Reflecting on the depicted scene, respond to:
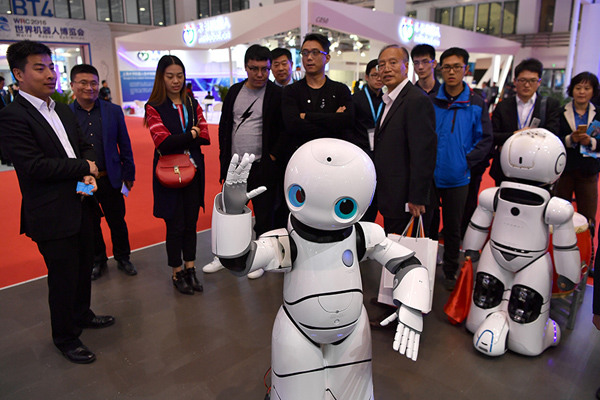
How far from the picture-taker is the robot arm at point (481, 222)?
258cm

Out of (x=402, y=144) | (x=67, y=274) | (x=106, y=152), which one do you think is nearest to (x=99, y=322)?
(x=67, y=274)

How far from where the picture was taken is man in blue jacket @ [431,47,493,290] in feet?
9.87

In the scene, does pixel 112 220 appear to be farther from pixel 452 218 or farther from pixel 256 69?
pixel 452 218

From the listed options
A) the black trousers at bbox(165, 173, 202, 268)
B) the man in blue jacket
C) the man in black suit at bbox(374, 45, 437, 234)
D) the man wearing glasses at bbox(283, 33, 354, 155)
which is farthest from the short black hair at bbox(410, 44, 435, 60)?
the black trousers at bbox(165, 173, 202, 268)

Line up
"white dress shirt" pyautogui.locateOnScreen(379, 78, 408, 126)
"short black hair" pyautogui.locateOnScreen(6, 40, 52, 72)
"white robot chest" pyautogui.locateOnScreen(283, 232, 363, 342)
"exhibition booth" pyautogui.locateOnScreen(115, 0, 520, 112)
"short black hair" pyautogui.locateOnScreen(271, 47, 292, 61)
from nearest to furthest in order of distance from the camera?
"white robot chest" pyautogui.locateOnScreen(283, 232, 363, 342) < "short black hair" pyautogui.locateOnScreen(6, 40, 52, 72) < "white dress shirt" pyautogui.locateOnScreen(379, 78, 408, 126) < "short black hair" pyautogui.locateOnScreen(271, 47, 292, 61) < "exhibition booth" pyautogui.locateOnScreen(115, 0, 520, 112)

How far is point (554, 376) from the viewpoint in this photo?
2.27 m

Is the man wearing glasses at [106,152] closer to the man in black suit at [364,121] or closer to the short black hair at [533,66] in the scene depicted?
the man in black suit at [364,121]

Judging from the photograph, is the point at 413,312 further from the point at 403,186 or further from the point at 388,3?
the point at 388,3

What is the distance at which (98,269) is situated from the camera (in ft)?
11.3

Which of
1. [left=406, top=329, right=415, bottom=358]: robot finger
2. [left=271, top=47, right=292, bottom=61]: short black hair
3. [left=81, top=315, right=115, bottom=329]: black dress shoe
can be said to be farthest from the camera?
[left=271, top=47, right=292, bottom=61]: short black hair

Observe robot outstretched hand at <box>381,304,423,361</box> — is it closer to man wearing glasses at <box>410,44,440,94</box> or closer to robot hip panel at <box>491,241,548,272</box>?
robot hip panel at <box>491,241,548,272</box>

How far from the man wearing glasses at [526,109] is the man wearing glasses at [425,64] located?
581mm

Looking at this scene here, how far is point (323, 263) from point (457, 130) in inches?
73.5

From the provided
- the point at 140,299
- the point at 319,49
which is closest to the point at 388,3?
the point at 319,49
